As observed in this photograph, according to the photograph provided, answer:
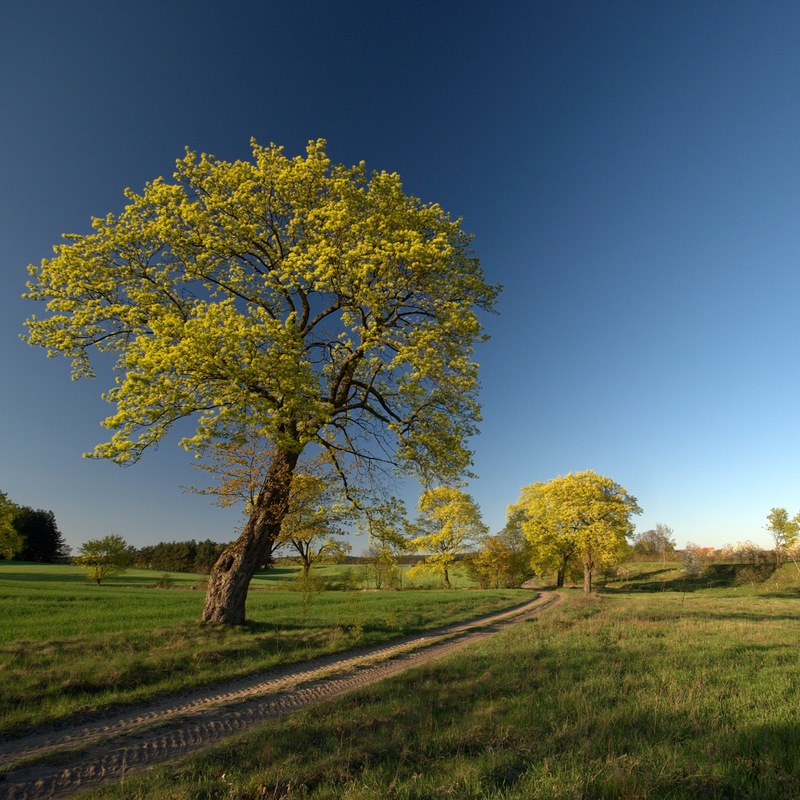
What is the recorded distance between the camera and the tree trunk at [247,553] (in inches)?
607

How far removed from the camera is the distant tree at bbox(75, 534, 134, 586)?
4481 cm

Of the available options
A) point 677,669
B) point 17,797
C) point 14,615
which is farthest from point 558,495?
point 17,797

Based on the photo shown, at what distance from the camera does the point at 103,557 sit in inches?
1791

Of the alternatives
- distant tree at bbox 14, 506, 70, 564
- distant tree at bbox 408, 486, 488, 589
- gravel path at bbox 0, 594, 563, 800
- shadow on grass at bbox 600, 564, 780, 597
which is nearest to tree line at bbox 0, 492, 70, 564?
distant tree at bbox 14, 506, 70, 564

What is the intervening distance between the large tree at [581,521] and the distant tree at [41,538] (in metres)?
89.1

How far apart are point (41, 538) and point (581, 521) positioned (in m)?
97.2

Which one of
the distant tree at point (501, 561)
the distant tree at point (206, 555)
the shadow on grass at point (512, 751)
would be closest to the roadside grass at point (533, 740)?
the shadow on grass at point (512, 751)

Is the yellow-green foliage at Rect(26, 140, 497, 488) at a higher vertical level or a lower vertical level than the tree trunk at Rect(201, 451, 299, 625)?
higher

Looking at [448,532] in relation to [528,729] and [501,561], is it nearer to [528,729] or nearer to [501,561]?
[501,561]

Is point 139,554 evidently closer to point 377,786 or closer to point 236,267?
point 236,267

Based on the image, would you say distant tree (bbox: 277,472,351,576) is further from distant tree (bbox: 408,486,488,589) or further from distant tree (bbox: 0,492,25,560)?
distant tree (bbox: 0,492,25,560)

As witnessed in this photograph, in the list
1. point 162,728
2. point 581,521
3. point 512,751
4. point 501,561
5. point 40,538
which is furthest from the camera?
point 40,538

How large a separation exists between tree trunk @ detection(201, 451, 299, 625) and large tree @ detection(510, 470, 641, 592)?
37.4 metres

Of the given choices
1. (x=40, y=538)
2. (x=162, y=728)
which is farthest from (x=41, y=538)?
(x=162, y=728)
